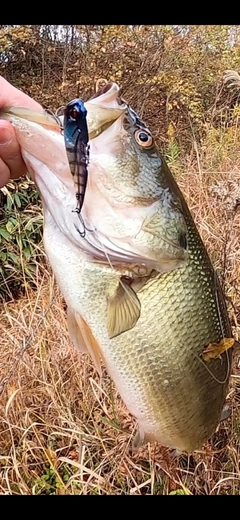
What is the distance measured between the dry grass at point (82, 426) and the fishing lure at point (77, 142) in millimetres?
1176

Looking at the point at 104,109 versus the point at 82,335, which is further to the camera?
the point at 82,335

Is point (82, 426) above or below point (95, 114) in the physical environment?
below

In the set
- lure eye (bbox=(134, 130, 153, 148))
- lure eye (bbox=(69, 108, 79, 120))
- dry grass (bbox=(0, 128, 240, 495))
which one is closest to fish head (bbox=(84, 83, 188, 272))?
lure eye (bbox=(134, 130, 153, 148))

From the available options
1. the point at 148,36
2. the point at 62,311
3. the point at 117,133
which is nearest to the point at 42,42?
the point at 148,36

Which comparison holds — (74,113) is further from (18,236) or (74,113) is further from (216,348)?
(18,236)

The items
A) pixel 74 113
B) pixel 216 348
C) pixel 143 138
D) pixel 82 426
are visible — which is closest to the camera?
pixel 74 113

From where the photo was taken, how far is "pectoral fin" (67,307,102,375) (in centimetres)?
141

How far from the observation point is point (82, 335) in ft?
4.68

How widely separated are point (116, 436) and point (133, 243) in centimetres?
133

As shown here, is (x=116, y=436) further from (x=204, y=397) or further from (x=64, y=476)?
(x=204, y=397)

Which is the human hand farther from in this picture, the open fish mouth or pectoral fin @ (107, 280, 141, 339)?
pectoral fin @ (107, 280, 141, 339)

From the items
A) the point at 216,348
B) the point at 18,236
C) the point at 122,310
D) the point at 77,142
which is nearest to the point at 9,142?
the point at 77,142

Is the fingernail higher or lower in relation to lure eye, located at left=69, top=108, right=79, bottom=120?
lower

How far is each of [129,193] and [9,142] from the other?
0.86 feet
